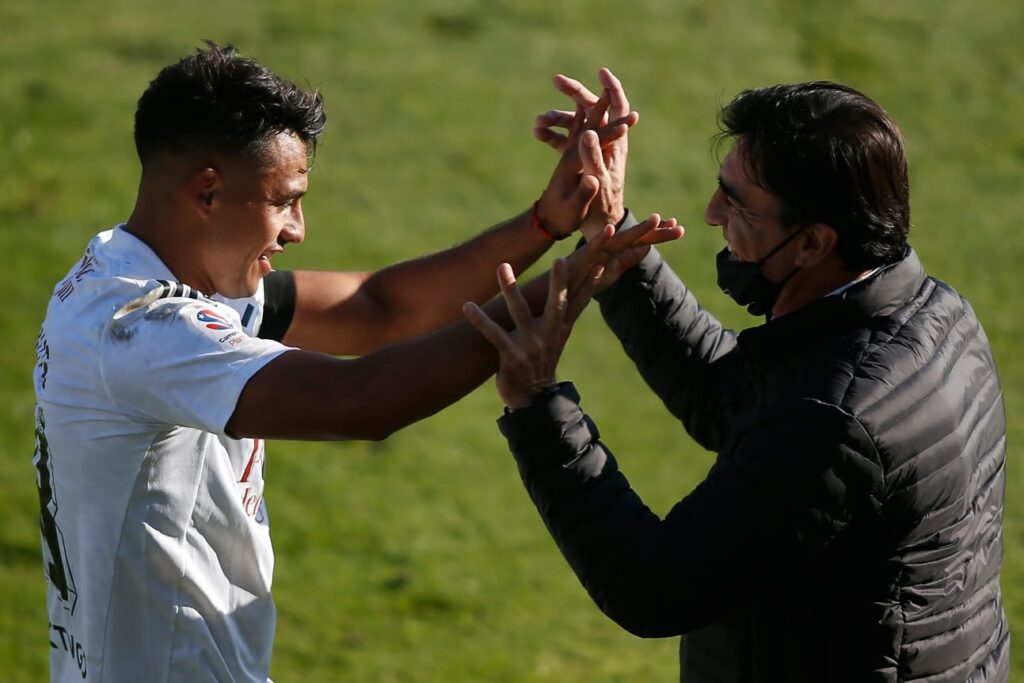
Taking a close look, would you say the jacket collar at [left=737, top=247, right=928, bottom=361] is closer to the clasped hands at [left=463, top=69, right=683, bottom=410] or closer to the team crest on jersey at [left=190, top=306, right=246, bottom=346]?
the clasped hands at [left=463, top=69, right=683, bottom=410]

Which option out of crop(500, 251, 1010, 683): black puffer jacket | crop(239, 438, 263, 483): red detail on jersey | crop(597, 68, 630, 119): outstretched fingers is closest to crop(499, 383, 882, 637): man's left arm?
crop(500, 251, 1010, 683): black puffer jacket

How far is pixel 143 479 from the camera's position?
260 centimetres

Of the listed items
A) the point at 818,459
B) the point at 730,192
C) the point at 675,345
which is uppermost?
the point at 730,192

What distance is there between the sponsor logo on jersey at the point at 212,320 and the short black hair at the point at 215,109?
0.38 m

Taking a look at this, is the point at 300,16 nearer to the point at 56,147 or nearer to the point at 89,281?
the point at 56,147

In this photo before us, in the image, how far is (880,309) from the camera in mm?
2641

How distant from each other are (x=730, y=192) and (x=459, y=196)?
5.40m

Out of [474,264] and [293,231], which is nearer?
[293,231]

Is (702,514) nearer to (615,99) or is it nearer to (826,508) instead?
(826,508)

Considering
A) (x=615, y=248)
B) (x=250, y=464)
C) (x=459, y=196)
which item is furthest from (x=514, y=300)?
(x=459, y=196)

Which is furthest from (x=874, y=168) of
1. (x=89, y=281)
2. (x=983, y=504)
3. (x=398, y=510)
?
(x=398, y=510)

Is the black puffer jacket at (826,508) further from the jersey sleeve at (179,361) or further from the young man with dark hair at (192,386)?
the jersey sleeve at (179,361)

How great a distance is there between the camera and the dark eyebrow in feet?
9.25

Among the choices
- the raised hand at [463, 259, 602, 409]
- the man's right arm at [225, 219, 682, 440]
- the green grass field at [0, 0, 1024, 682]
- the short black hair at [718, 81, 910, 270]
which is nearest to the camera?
the man's right arm at [225, 219, 682, 440]
